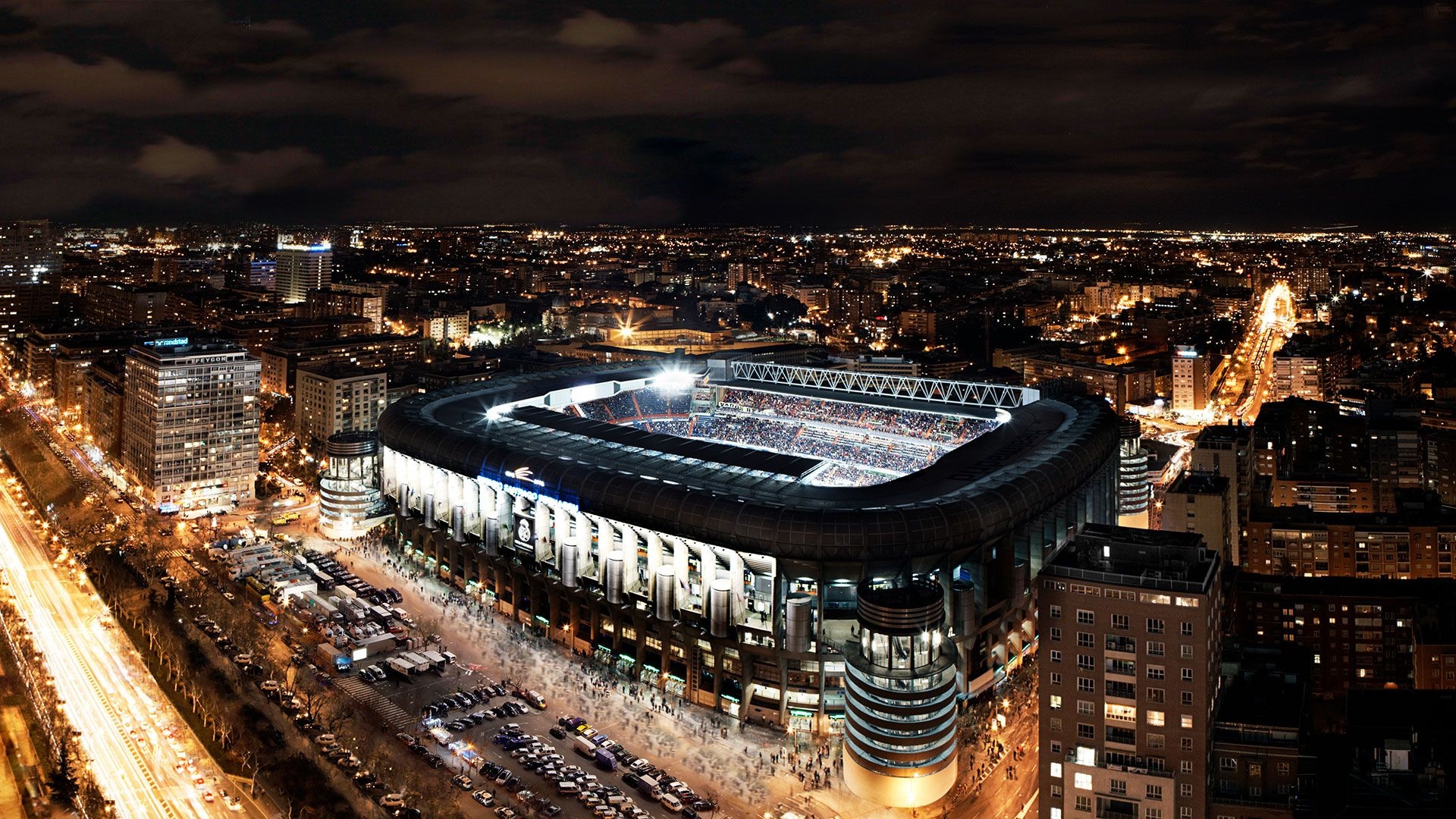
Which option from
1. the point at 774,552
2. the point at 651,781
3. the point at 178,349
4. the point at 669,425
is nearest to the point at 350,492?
the point at 178,349

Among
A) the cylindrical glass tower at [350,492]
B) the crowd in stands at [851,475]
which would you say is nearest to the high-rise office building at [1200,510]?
Answer: the crowd in stands at [851,475]

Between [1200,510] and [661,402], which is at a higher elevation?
[661,402]

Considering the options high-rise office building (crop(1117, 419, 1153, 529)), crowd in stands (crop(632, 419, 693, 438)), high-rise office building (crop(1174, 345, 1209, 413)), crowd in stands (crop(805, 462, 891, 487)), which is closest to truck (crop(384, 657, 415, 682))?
crowd in stands (crop(805, 462, 891, 487))

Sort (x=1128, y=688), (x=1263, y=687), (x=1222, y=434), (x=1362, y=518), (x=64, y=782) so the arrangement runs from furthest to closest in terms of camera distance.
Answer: (x=1222, y=434)
(x=1362, y=518)
(x=64, y=782)
(x=1263, y=687)
(x=1128, y=688)

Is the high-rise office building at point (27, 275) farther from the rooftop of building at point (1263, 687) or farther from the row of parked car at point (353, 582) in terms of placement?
the rooftop of building at point (1263, 687)

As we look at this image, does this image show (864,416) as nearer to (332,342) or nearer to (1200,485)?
(1200,485)

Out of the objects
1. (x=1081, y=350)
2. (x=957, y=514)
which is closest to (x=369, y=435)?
(x=957, y=514)
